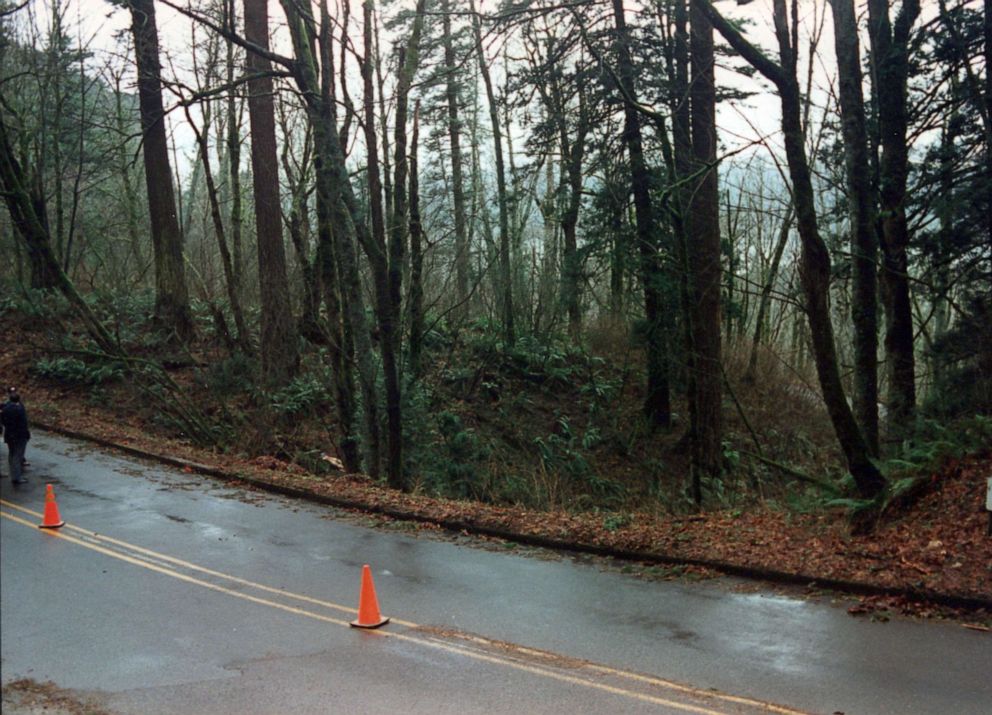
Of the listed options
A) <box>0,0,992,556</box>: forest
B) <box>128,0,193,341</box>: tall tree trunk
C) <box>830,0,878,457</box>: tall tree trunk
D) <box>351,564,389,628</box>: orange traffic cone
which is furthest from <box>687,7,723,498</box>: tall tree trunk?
<box>128,0,193,341</box>: tall tree trunk

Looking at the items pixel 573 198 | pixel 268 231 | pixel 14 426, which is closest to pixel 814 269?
pixel 14 426

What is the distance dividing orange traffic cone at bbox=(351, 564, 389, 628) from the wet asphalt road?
125mm

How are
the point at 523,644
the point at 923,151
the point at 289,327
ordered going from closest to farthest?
the point at 523,644, the point at 923,151, the point at 289,327

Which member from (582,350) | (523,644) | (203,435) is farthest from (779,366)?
(523,644)

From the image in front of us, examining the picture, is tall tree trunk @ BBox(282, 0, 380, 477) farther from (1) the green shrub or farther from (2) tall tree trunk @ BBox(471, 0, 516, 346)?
(1) the green shrub

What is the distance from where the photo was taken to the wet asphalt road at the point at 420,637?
7.17 m

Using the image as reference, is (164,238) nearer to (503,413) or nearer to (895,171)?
(503,413)

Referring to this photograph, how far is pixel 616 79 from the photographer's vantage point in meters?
12.9

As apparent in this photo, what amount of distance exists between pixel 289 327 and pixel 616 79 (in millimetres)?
14791

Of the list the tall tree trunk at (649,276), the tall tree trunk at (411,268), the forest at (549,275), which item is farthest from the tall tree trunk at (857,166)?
the tall tree trunk at (411,268)

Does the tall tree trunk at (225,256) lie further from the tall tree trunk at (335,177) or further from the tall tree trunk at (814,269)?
the tall tree trunk at (814,269)

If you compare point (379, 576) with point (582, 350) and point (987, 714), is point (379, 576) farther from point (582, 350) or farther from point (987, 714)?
point (582, 350)

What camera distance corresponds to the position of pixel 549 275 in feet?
98.7

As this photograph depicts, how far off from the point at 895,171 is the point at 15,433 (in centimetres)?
1759
